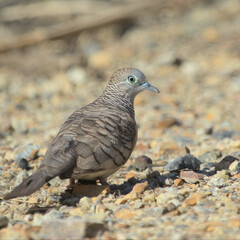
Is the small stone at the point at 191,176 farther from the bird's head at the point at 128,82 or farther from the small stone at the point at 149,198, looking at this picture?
the bird's head at the point at 128,82

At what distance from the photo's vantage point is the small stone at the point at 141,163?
5.93m

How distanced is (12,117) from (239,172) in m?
4.72

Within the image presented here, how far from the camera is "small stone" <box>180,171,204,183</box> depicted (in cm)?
504

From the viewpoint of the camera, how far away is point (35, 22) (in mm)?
14219

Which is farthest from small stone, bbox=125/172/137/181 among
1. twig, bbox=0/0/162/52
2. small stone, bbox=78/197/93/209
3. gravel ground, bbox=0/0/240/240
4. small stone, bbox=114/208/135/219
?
twig, bbox=0/0/162/52


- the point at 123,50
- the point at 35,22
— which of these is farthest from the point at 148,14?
the point at 35,22

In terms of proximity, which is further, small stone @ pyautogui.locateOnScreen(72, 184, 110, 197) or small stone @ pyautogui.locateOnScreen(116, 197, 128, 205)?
small stone @ pyautogui.locateOnScreen(72, 184, 110, 197)

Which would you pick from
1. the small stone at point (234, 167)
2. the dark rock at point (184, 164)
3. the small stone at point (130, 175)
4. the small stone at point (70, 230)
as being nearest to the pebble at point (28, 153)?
the small stone at point (130, 175)

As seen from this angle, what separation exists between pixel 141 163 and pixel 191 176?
3.20 ft

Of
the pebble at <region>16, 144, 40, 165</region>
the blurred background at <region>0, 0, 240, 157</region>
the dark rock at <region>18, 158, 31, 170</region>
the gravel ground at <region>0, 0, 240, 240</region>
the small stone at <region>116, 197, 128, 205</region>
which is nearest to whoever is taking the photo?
the gravel ground at <region>0, 0, 240, 240</region>

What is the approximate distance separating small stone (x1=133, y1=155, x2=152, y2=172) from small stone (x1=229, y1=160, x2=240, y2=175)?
102 cm

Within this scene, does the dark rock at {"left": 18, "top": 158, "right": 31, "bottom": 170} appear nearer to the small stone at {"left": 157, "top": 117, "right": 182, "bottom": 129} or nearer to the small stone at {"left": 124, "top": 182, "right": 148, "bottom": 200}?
the small stone at {"left": 124, "top": 182, "right": 148, "bottom": 200}

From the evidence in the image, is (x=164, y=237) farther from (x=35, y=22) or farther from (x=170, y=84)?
(x=35, y=22)

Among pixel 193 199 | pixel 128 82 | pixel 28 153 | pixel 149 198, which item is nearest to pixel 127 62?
pixel 28 153
